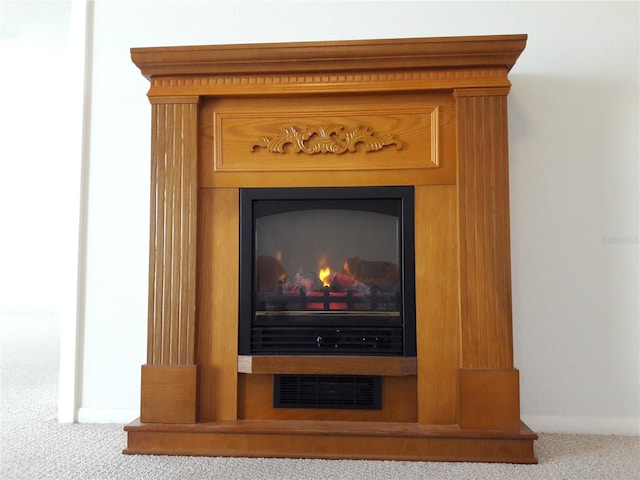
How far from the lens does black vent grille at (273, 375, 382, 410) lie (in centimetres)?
197

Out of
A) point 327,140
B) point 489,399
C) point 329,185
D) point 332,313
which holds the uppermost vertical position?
point 327,140

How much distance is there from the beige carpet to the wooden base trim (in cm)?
4

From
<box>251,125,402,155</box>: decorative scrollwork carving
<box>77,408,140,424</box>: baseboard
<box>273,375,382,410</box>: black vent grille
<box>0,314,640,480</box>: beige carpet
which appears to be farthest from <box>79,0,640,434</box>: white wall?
<box>273,375,382,410</box>: black vent grille

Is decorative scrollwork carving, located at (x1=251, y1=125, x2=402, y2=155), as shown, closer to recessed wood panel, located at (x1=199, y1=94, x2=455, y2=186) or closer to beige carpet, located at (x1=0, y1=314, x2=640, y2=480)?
recessed wood panel, located at (x1=199, y1=94, x2=455, y2=186)

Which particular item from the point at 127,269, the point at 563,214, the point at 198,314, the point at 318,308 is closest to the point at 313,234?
the point at 318,308

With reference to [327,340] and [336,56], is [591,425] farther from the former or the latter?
[336,56]

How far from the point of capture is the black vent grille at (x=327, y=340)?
6.47 feet

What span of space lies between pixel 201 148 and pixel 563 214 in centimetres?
152

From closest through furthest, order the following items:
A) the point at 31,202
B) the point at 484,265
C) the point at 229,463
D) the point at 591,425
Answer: the point at 229,463 < the point at 484,265 < the point at 591,425 < the point at 31,202

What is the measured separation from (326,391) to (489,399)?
59cm

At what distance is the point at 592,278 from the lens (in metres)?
2.21

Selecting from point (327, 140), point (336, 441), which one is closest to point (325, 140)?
point (327, 140)

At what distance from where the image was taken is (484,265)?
6.26 ft

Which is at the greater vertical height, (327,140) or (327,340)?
(327,140)
